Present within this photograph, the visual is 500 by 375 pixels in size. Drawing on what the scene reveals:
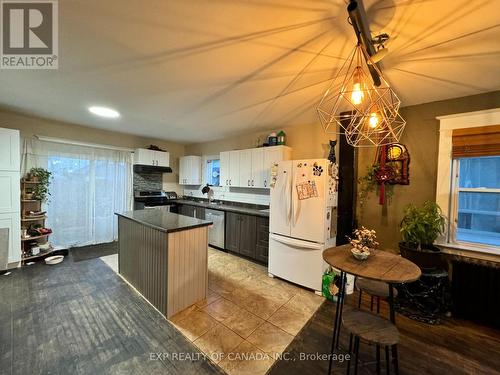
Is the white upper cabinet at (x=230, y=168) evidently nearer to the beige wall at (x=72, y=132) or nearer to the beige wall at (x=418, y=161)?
the beige wall at (x=72, y=132)

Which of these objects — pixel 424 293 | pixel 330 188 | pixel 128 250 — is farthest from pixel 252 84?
pixel 424 293

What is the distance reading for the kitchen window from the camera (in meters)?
2.34

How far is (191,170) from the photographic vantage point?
5441mm

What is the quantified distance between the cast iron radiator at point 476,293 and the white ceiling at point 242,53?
1.95 metres

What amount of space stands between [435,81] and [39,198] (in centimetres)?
581

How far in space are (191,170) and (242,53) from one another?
13.4 feet

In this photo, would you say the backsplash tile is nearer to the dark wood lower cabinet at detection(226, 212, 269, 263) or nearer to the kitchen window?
the dark wood lower cabinet at detection(226, 212, 269, 263)

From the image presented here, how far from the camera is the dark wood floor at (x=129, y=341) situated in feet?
5.35

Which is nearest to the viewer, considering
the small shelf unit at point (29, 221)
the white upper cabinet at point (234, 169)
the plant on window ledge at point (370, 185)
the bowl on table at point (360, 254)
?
the bowl on table at point (360, 254)

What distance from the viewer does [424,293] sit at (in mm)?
2277

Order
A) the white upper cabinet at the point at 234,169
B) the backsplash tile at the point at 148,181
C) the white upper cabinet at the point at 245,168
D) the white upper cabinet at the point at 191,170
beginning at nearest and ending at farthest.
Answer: the white upper cabinet at the point at 245,168
the white upper cabinet at the point at 234,169
the backsplash tile at the point at 148,181
the white upper cabinet at the point at 191,170

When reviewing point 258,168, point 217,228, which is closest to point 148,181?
point 217,228

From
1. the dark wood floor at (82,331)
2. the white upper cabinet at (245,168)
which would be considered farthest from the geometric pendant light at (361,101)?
the dark wood floor at (82,331)

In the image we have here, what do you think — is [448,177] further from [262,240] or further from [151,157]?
[151,157]
